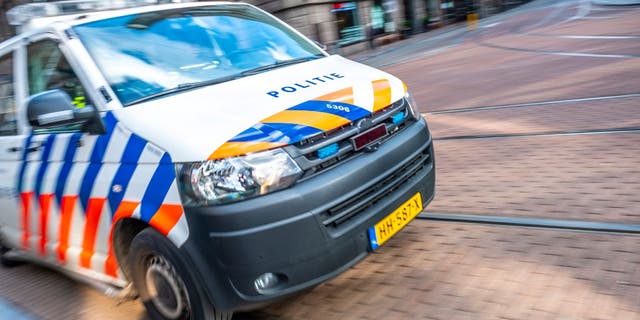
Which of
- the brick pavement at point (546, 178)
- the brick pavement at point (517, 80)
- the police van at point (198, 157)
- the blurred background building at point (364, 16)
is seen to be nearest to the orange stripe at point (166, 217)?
the police van at point (198, 157)

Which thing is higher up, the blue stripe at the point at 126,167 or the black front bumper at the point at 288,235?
the blue stripe at the point at 126,167

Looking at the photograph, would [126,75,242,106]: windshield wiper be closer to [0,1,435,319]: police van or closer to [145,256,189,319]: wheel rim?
[0,1,435,319]: police van

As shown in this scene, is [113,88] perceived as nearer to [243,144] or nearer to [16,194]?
[243,144]

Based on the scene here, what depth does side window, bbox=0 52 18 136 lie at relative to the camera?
395 centimetres

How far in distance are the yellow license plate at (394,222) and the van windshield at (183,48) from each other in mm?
1234

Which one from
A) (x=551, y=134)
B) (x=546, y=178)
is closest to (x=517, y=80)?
(x=551, y=134)

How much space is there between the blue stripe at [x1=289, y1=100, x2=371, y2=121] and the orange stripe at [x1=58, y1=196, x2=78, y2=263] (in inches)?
57.7

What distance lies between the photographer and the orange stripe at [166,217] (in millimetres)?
2570

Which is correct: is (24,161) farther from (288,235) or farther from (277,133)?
(288,235)

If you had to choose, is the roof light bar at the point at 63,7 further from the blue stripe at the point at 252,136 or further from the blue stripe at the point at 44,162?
the blue stripe at the point at 252,136

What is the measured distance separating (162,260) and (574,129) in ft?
14.6

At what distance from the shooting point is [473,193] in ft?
14.5

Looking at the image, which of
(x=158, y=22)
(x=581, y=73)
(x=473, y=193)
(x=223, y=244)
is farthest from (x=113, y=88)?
(x=581, y=73)

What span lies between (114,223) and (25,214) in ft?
4.27
